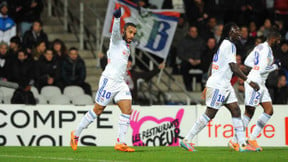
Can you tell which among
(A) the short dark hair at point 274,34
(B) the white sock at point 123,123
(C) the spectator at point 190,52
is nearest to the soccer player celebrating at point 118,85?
(B) the white sock at point 123,123

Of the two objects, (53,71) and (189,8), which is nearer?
(53,71)

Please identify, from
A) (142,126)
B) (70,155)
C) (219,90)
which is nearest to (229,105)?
(219,90)

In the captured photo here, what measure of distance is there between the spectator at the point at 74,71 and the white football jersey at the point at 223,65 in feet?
20.5

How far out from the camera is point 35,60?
67.4 ft

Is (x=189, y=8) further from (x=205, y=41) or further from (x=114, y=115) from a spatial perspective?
(x=114, y=115)

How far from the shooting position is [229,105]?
15000 millimetres

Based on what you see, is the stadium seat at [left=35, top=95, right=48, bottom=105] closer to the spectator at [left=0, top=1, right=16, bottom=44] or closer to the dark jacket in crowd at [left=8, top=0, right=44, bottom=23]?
the spectator at [left=0, top=1, right=16, bottom=44]

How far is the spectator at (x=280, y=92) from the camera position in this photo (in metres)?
21.2

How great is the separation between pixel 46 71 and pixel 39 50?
89cm

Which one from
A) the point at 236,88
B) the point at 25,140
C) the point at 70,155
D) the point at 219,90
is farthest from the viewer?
the point at 236,88

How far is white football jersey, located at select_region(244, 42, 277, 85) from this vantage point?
52.4 ft

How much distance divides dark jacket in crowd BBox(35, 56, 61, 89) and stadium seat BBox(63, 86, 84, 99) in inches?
11.5

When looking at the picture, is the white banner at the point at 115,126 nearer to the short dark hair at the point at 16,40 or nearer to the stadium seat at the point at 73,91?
the stadium seat at the point at 73,91

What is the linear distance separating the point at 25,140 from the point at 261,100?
5.61m
